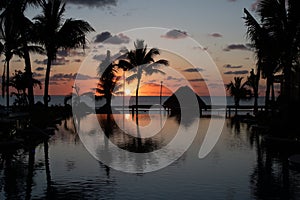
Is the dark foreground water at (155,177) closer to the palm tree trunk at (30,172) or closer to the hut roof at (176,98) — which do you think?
the palm tree trunk at (30,172)

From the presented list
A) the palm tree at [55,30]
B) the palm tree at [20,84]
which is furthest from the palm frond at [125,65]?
the palm tree at [55,30]

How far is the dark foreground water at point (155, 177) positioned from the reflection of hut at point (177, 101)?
3741 centimetres

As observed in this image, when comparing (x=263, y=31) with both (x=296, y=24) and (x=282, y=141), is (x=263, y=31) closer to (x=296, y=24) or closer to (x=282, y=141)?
(x=296, y=24)

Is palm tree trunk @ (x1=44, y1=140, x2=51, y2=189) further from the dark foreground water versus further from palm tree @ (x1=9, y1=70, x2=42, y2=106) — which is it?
palm tree @ (x1=9, y1=70, x2=42, y2=106)

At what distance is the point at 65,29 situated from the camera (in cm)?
3183

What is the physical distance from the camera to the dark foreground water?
966cm

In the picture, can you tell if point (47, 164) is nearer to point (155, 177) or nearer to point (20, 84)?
point (155, 177)

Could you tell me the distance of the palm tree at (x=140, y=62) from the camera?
54719 millimetres

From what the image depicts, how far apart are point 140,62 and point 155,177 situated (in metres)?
43.6

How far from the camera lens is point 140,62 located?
54.8m

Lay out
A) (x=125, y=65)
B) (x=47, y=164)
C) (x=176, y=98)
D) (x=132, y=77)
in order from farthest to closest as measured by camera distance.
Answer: (x=176, y=98) → (x=132, y=77) → (x=125, y=65) → (x=47, y=164)

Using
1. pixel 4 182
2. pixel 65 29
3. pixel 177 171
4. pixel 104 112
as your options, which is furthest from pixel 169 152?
pixel 104 112

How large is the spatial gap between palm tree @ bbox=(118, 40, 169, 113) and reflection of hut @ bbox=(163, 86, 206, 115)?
12.8ft

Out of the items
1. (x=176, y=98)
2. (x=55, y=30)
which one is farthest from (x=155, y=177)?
(x=176, y=98)
